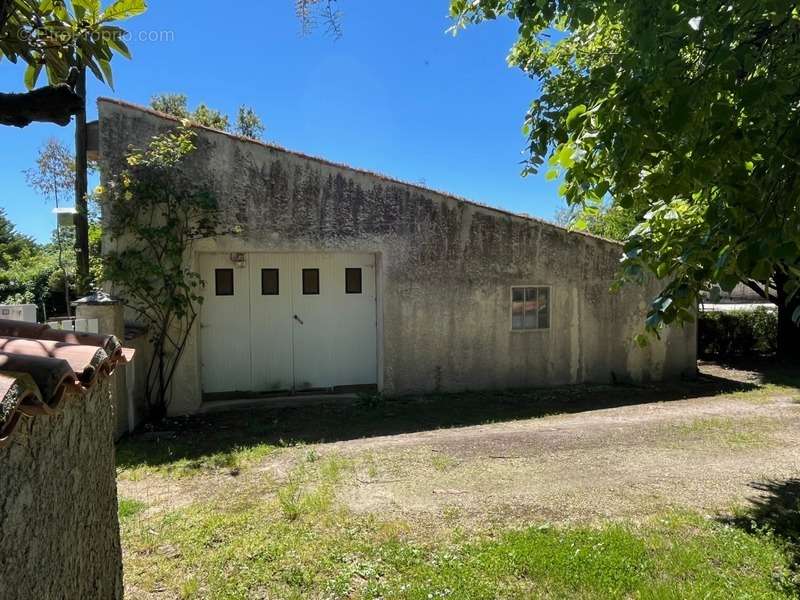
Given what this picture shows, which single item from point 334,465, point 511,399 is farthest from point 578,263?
point 334,465

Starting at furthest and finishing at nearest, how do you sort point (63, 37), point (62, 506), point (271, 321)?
point (271, 321), point (63, 37), point (62, 506)

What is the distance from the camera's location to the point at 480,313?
9.44 metres

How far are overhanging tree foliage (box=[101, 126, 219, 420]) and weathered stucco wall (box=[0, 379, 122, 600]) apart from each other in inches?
208

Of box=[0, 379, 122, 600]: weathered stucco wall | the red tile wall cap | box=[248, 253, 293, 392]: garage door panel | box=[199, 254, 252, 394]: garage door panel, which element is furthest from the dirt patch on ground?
the red tile wall cap

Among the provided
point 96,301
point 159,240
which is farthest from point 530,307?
point 96,301

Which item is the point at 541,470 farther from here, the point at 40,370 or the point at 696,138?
the point at 40,370

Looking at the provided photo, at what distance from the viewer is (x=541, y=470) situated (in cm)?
523

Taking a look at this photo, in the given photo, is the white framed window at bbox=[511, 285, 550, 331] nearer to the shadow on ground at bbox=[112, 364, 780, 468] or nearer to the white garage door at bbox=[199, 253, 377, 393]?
the shadow on ground at bbox=[112, 364, 780, 468]

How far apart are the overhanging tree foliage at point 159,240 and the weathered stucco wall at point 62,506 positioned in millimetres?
5283

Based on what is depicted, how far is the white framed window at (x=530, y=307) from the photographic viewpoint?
970cm

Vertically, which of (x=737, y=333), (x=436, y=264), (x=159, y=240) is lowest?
(x=737, y=333)

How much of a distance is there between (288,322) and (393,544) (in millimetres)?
5761

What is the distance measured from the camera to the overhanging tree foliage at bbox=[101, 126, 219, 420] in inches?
294

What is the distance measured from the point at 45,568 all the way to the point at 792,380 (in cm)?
1324
